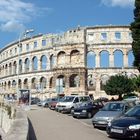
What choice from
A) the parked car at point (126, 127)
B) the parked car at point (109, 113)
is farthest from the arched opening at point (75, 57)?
the parked car at point (126, 127)

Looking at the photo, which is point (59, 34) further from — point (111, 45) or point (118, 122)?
point (118, 122)

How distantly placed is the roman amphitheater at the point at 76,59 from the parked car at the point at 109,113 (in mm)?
52214

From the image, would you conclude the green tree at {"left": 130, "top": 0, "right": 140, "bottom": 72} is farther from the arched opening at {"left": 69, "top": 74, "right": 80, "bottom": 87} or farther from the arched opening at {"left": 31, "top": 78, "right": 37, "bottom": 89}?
the arched opening at {"left": 31, "top": 78, "right": 37, "bottom": 89}

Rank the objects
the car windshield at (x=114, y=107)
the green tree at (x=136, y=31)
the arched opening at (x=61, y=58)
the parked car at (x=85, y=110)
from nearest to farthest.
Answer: the car windshield at (x=114, y=107) → the parked car at (x=85, y=110) → the green tree at (x=136, y=31) → the arched opening at (x=61, y=58)

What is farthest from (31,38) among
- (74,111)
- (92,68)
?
(74,111)

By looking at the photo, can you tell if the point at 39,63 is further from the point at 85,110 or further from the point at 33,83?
the point at 85,110

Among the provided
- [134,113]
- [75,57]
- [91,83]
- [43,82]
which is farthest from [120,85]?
[134,113]

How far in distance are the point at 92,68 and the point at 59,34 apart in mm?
10330

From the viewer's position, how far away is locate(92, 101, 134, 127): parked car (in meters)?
20.6

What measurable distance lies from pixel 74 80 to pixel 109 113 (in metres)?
59.9

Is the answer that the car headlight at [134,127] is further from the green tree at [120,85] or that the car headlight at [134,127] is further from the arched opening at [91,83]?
the arched opening at [91,83]

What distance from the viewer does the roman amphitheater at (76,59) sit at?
79.5 m

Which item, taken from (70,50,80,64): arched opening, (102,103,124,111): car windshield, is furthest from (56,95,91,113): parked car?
(70,50,80,64): arched opening

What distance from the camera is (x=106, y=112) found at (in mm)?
21703
